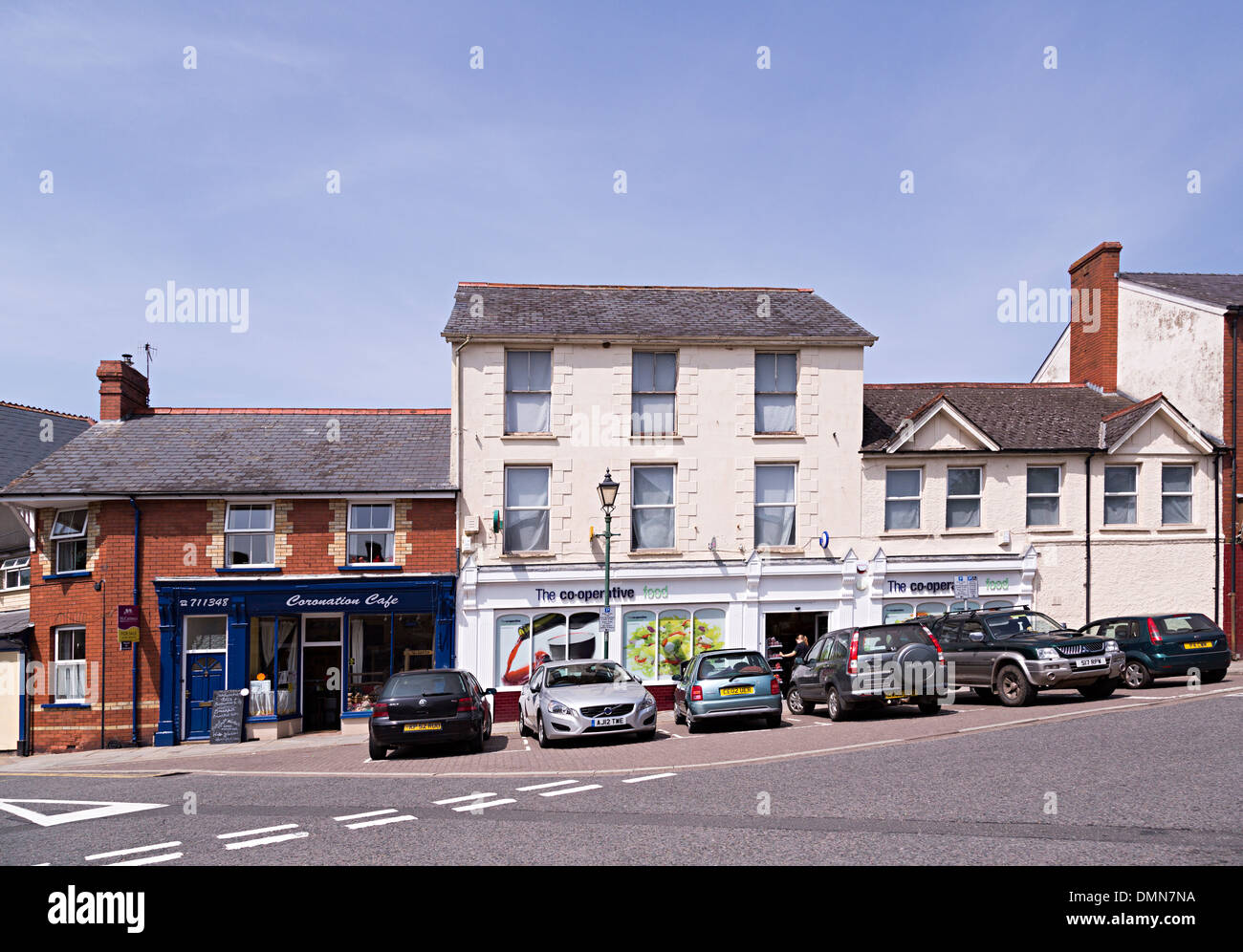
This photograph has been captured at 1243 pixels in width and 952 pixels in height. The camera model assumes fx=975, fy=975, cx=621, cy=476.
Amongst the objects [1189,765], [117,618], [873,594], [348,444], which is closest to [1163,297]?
[873,594]

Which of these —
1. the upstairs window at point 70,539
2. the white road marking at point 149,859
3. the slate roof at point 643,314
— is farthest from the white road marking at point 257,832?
the upstairs window at point 70,539

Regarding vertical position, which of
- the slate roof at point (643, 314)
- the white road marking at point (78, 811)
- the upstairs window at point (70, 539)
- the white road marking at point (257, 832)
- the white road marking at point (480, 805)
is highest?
the slate roof at point (643, 314)

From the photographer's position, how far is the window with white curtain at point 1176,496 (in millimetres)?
26484

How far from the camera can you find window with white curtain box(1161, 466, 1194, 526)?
2648cm

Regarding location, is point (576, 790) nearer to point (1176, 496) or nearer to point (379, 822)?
point (379, 822)

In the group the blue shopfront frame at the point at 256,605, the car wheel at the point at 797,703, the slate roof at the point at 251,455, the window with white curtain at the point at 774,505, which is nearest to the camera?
the car wheel at the point at 797,703

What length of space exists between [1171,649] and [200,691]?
2214 cm

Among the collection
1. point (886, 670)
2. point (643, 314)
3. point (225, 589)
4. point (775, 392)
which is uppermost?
point (643, 314)

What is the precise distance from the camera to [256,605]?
2380 cm

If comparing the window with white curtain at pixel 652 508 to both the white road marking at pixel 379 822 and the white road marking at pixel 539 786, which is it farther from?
the white road marking at pixel 379 822

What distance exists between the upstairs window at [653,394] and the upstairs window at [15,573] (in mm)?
19064

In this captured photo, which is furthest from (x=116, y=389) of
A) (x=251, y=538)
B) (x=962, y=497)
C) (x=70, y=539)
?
(x=962, y=497)

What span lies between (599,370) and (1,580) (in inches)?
779
